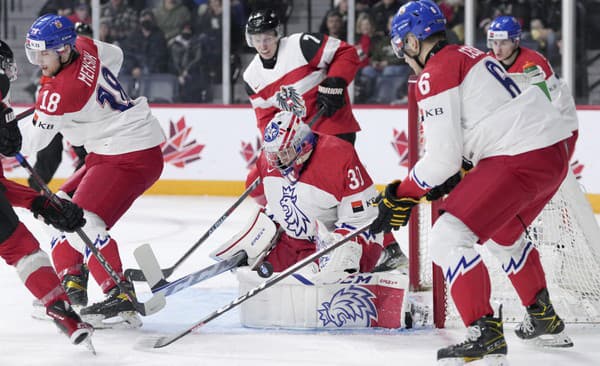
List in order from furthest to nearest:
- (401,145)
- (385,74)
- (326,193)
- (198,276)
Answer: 1. (385,74)
2. (401,145)
3. (198,276)
4. (326,193)

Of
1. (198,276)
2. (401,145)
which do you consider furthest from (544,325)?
(401,145)

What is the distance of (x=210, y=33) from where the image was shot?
25.1 ft

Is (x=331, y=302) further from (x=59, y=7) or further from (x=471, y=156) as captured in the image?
(x=59, y=7)

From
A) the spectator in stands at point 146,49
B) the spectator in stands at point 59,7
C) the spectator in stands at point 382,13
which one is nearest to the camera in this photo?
the spectator in stands at point 382,13

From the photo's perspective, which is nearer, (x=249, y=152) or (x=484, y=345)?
(x=484, y=345)

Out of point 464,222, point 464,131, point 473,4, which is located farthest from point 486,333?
point 473,4

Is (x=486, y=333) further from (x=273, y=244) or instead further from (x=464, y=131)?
(x=273, y=244)

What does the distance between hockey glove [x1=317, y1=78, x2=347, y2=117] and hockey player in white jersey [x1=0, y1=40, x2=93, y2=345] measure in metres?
1.45

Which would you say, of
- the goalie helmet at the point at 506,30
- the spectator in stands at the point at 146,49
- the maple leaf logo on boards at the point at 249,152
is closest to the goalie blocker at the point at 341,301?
the goalie helmet at the point at 506,30

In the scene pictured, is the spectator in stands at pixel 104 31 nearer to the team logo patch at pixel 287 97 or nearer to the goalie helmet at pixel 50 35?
the team logo patch at pixel 287 97

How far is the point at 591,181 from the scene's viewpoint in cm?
654

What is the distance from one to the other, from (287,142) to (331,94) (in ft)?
3.08

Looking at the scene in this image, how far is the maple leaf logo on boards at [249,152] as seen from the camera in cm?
719

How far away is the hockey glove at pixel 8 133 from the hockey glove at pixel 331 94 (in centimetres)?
156
